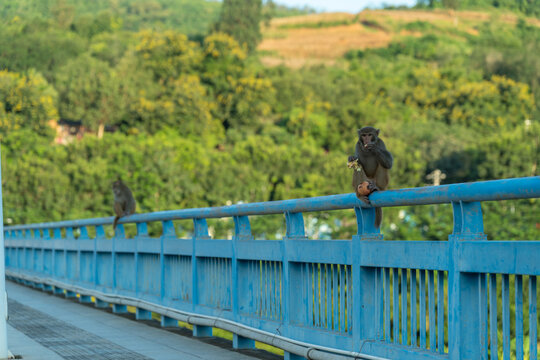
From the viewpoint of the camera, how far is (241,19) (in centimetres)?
18012

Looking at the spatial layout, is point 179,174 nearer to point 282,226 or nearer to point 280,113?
point 282,226

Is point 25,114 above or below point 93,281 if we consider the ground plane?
above

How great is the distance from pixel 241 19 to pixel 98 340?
172966mm

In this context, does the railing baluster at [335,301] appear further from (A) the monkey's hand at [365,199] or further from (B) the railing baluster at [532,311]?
(B) the railing baluster at [532,311]

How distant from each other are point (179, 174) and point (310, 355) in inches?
3722

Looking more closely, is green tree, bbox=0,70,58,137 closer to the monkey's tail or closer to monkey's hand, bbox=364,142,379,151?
monkey's hand, bbox=364,142,379,151

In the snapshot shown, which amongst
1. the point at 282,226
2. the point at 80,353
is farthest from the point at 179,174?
the point at 80,353

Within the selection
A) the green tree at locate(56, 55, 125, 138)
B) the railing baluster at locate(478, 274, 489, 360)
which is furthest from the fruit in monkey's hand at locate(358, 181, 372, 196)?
the green tree at locate(56, 55, 125, 138)

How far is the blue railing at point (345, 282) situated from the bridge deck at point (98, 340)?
26 centimetres

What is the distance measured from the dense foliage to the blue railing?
6319 centimetres

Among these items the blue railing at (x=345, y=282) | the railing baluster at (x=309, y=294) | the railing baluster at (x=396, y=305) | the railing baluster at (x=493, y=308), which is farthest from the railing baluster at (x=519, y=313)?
the railing baluster at (x=309, y=294)

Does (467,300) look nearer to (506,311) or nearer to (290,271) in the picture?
(506,311)

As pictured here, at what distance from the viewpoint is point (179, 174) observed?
10138 centimetres

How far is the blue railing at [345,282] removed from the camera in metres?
5.48
